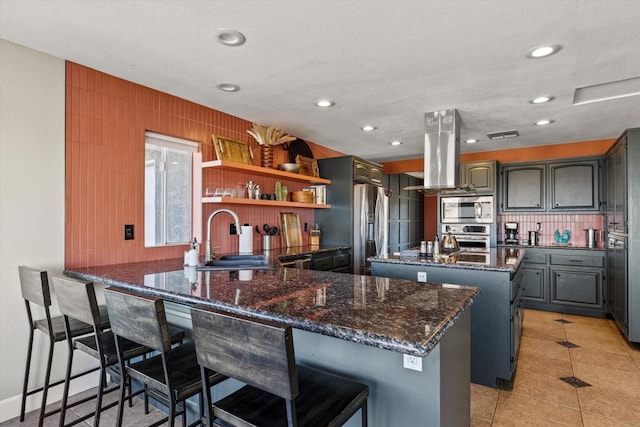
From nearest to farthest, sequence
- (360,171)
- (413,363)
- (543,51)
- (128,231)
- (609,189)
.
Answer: (413,363) → (543,51) → (128,231) → (609,189) → (360,171)

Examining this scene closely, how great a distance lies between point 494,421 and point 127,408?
7.69ft

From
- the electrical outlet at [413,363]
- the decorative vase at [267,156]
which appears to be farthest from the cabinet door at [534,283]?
the electrical outlet at [413,363]

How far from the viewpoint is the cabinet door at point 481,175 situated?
5.00m

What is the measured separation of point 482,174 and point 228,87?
3915 mm

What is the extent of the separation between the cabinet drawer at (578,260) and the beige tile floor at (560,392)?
0.99 meters

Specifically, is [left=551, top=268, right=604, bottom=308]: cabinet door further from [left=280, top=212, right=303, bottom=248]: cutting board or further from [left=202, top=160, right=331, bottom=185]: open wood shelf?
[left=280, top=212, right=303, bottom=248]: cutting board

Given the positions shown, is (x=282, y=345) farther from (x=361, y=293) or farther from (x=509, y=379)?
(x=509, y=379)

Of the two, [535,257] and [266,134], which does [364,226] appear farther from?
[535,257]

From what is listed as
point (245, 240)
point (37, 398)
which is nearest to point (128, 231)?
point (245, 240)

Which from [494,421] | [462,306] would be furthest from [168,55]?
[494,421]

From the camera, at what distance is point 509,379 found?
256 cm

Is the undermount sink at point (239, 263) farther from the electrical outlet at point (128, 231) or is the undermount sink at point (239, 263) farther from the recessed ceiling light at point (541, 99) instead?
the recessed ceiling light at point (541, 99)

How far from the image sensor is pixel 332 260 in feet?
13.7

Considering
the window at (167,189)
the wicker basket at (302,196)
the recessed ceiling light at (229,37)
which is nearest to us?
the recessed ceiling light at (229,37)
